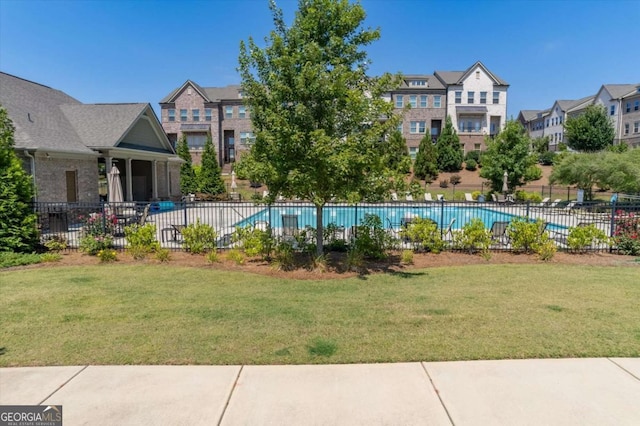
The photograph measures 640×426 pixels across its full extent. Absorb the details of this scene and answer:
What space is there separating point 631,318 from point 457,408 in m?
4.12

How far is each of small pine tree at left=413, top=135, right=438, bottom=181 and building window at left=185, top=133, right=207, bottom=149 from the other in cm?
2530

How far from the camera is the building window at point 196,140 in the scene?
49.4 m

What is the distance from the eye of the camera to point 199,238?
38.2 feet

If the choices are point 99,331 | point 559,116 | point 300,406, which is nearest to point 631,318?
point 300,406

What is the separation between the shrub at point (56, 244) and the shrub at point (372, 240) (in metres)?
8.68

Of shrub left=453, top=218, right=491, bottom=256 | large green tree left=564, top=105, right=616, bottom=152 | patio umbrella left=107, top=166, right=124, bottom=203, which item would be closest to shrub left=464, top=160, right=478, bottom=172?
large green tree left=564, top=105, right=616, bottom=152

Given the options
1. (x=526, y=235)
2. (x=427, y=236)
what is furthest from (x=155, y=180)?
(x=526, y=235)

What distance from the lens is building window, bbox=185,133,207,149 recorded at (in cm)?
4938

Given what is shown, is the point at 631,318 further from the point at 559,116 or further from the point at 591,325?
the point at 559,116

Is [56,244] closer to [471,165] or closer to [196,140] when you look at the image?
[196,140]

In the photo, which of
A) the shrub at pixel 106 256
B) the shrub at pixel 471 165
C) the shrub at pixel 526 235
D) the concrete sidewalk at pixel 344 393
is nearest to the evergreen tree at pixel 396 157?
the shrub at pixel 526 235

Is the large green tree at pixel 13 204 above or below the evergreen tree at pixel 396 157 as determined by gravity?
below

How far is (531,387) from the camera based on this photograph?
4.05 meters

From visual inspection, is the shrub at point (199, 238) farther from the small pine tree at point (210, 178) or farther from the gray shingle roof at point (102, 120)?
the small pine tree at point (210, 178)
